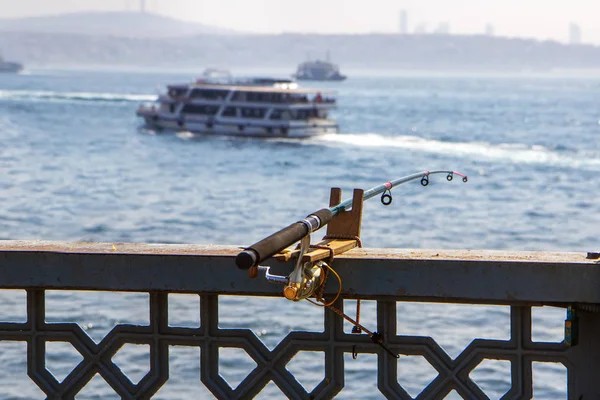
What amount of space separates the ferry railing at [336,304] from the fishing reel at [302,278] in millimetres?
131

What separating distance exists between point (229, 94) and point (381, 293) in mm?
76597

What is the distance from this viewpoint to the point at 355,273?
439 cm

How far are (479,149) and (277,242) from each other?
69705 mm

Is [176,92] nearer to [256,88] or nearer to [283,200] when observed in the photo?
[256,88]

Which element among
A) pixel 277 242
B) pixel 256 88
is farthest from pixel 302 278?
pixel 256 88

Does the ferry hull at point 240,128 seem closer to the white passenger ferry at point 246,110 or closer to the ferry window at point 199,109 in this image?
the white passenger ferry at point 246,110

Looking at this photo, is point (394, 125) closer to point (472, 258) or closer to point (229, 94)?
point (229, 94)

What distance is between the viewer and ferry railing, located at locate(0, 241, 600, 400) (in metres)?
4.28

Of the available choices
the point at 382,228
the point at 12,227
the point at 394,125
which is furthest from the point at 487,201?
the point at 394,125

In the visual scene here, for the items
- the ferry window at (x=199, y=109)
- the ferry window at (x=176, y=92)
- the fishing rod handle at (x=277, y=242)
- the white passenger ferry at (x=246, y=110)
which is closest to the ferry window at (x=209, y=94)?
the white passenger ferry at (x=246, y=110)

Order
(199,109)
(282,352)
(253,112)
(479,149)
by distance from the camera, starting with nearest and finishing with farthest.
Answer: (282,352) < (479,149) < (253,112) < (199,109)

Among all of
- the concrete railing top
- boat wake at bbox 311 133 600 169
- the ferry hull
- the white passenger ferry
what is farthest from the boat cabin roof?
the concrete railing top

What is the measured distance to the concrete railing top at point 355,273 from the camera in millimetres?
4270

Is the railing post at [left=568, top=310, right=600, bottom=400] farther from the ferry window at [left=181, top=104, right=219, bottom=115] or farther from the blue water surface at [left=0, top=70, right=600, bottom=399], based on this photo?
Answer: the ferry window at [left=181, top=104, right=219, bottom=115]
